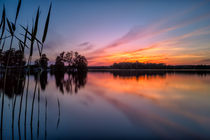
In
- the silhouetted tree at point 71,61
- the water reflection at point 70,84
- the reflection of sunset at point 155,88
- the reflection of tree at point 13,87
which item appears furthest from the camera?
the silhouetted tree at point 71,61

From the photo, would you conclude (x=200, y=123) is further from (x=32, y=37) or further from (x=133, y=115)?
(x=32, y=37)

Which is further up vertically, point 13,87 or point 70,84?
point 13,87

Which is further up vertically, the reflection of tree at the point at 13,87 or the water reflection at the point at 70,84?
the reflection of tree at the point at 13,87

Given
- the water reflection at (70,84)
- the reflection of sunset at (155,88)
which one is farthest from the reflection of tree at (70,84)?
the reflection of sunset at (155,88)

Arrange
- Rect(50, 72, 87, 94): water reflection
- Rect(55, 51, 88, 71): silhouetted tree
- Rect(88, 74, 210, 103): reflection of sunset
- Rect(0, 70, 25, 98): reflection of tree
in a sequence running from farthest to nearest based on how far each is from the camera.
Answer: Rect(55, 51, 88, 71): silhouetted tree
Rect(50, 72, 87, 94): water reflection
Rect(88, 74, 210, 103): reflection of sunset
Rect(0, 70, 25, 98): reflection of tree

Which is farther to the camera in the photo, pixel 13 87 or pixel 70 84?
pixel 70 84

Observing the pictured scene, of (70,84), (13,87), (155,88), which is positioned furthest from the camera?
(70,84)

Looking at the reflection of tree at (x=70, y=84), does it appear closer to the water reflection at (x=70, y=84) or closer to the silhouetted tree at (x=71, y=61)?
the water reflection at (x=70, y=84)

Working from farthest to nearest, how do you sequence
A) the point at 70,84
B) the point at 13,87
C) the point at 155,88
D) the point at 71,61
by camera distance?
1. the point at 71,61
2. the point at 70,84
3. the point at 155,88
4. the point at 13,87

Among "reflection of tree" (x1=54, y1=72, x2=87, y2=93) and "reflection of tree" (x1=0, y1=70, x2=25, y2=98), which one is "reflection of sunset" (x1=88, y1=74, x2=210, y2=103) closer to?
"reflection of tree" (x1=54, y1=72, x2=87, y2=93)

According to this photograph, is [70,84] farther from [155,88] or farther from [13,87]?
[155,88]

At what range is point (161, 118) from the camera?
4.04m

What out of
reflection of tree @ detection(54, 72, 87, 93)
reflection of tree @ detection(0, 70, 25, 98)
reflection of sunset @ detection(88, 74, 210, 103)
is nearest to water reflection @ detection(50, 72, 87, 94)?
reflection of tree @ detection(54, 72, 87, 93)

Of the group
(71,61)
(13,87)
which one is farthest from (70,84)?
(71,61)
